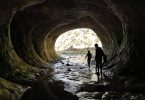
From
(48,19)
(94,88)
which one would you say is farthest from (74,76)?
(48,19)

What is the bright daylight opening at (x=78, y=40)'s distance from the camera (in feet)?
227

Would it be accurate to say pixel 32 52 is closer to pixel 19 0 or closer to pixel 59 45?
pixel 19 0

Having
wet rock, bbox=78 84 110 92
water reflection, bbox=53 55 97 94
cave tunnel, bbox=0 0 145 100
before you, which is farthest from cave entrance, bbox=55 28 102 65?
wet rock, bbox=78 84 110 92

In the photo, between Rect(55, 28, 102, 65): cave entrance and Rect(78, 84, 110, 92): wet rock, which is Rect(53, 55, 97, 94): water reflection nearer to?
Rect(78, 84, 110, 92): wet rock

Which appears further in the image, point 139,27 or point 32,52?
point 32,52

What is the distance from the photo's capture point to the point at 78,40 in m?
70.7

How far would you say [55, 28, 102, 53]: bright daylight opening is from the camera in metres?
69.1

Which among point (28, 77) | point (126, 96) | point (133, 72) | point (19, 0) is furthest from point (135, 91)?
point (19, 0)

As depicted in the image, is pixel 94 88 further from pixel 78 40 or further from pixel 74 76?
pixel 78 40

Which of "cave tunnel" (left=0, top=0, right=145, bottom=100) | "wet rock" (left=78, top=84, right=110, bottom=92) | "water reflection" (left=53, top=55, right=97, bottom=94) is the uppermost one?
"cave tunnel" (left=0, top=0, right=145, bottom=100)

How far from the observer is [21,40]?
20906 millimetres

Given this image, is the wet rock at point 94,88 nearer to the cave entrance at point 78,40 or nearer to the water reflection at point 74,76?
the water reflection at point 74,76

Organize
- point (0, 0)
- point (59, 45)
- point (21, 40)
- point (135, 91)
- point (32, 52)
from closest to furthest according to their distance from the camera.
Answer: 1. point (135, 91)
2. point (0, 0)
3. point (21, 40)
4. point (32, 52)
5. point (59, 45)

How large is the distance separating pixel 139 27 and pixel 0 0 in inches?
263
